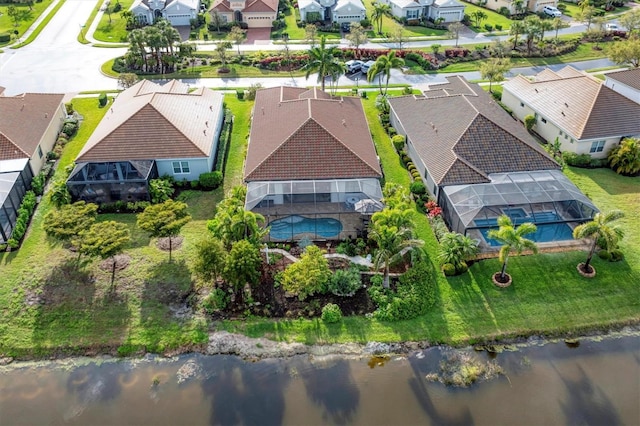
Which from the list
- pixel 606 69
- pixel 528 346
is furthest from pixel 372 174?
pixel 606 69

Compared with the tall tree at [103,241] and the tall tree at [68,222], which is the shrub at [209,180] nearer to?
the tall tree at [68,222]

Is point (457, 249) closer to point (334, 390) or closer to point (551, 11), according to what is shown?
point (334, 390)

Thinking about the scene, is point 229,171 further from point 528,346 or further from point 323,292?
point 528,346

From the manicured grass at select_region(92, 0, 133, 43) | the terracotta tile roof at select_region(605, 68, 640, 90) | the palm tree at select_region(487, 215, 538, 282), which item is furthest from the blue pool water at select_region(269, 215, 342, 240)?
the manicured grass at select_region(92, 0, 133, 43)

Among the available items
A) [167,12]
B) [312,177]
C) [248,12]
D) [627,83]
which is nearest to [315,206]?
[312,177]

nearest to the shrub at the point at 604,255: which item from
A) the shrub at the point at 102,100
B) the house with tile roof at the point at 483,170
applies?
the house with tile roof at the point at 483,170

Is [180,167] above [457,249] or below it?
above
